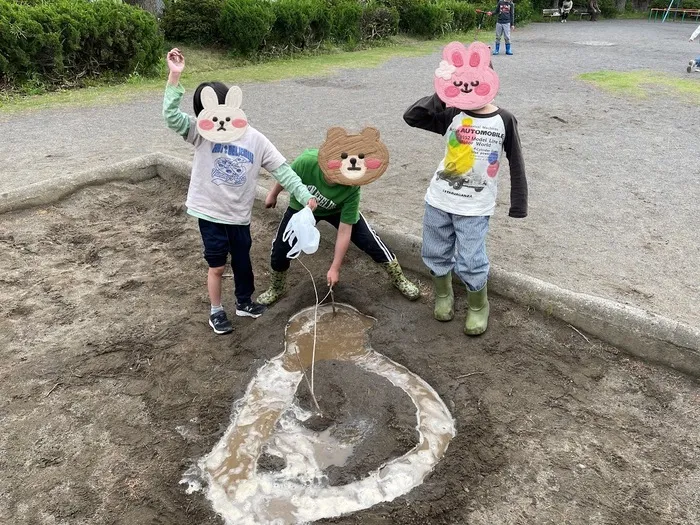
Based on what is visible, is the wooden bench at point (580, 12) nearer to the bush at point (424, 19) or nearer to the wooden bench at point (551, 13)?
the wooden bench at point (551, 13)

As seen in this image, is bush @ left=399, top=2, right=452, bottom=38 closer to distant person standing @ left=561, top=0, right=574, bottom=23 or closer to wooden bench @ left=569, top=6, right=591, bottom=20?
distant person standing @ left=561, top=0, right=574, bottom=23

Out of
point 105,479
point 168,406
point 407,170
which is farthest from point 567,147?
point 105,479

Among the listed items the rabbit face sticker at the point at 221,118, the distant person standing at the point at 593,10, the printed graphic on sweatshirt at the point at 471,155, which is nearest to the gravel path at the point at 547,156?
the printed graphic on sweatshirt at the point at 471,155

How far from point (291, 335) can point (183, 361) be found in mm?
609

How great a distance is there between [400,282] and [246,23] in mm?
10125

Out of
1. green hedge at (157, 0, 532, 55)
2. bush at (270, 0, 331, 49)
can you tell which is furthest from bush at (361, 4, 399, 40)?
bush at (270, 0, 331, 49)

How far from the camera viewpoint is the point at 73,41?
916cm

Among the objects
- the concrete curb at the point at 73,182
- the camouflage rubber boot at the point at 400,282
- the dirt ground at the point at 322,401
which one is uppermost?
the concrete curb at the point at 73,182

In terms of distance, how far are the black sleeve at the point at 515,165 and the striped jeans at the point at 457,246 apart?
0.18 meters

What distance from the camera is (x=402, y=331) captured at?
322 centimetres

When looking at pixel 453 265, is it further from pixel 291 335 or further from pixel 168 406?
pixel 168 406

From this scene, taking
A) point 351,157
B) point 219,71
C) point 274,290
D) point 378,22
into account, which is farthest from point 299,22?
point 351,157

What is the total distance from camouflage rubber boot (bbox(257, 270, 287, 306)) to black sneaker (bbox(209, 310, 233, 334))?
1.01 ft

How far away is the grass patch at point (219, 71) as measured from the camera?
8.45 m
